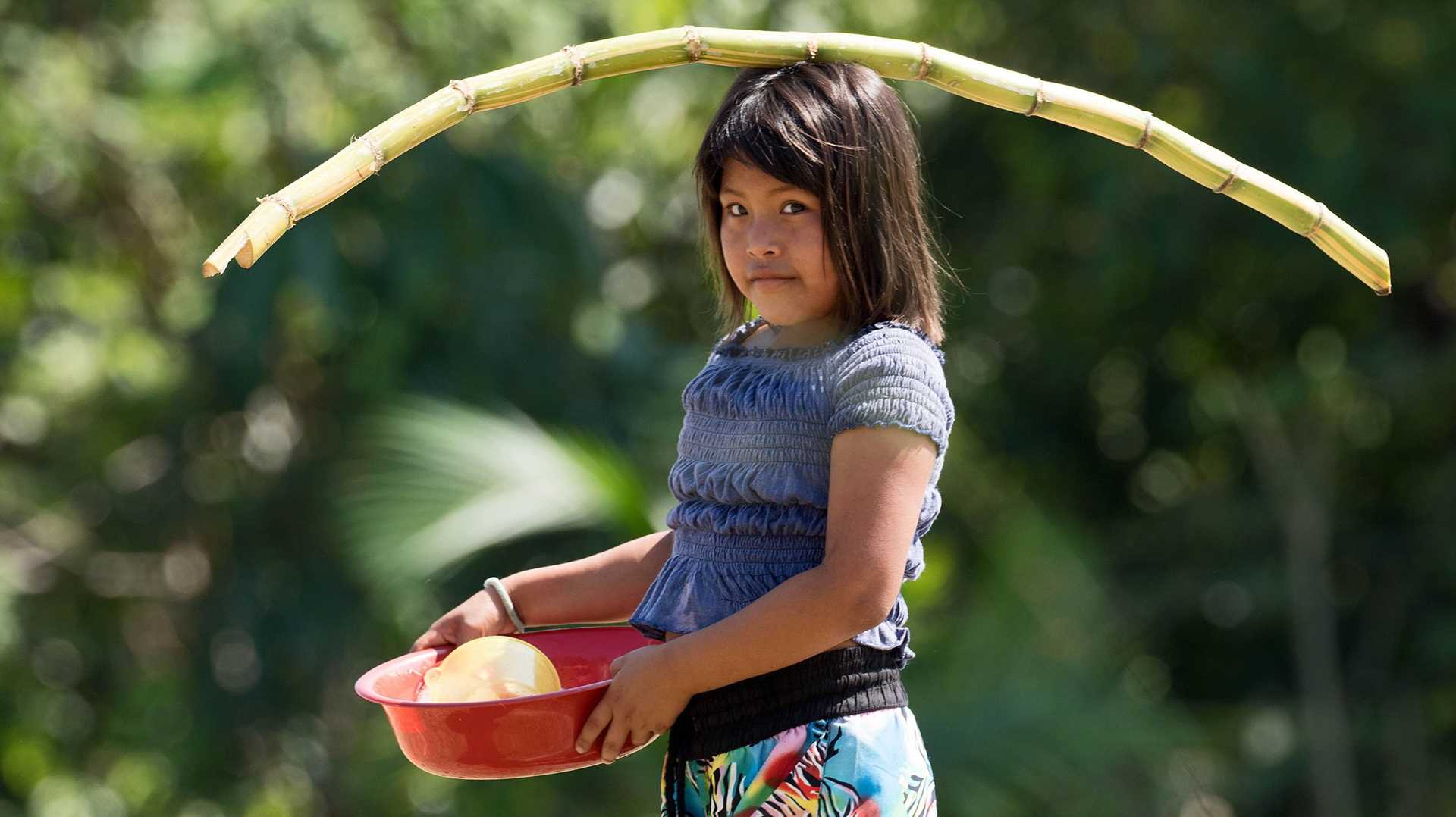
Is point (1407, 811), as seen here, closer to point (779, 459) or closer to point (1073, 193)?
point (1073, 193)

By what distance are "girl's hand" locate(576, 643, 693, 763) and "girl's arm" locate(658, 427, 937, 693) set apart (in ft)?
0.04

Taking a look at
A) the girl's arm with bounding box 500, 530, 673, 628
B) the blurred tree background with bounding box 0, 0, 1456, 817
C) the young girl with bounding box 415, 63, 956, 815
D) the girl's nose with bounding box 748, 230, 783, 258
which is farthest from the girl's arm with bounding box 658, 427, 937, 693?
the blurred tree background with bounding box 0, 0, 1456, 817

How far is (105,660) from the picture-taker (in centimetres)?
636

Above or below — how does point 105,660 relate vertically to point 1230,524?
below

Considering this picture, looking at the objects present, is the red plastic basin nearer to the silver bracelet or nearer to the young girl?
the young girl

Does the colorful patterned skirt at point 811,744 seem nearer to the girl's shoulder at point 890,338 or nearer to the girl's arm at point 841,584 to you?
the girl's arm at point 841,584

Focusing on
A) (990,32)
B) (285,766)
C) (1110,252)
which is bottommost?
(285,766)

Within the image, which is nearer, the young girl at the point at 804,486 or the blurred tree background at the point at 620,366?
the young girl at the point at 804,486

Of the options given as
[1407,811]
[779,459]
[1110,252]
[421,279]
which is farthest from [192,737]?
[779,459]

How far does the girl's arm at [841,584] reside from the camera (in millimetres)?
1448

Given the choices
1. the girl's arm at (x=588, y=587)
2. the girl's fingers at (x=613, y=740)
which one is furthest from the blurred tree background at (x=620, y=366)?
the girl's fingers at (x=613, y=740)

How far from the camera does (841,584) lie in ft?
4.74

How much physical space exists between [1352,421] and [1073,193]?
1342 millimetres

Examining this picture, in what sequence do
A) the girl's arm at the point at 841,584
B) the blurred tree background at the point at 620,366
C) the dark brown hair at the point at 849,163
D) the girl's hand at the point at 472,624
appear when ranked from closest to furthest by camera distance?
the girl's arm at the point at 841,584 → the dark brown hair at the point at 849,163 → the girl's hand at the point at 472,624 → the blurred tree background at the point at 620,366
